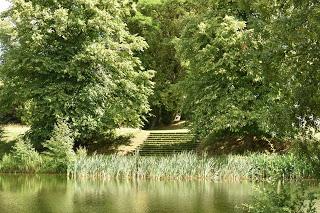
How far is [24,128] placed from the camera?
3809 cm

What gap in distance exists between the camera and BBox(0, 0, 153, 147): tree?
2770cm

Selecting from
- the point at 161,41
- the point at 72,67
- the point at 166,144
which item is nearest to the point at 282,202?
the point at 72,67

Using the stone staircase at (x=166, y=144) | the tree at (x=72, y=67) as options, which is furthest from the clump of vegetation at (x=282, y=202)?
the stone staircase at (x=166, y=144)

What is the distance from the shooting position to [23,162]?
961 inches

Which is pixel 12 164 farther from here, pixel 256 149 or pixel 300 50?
pixel 300 50

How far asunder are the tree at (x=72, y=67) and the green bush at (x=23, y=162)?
3.18m

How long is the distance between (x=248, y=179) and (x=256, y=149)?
7.08 m

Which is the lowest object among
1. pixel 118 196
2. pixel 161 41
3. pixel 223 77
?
pixel 118 196

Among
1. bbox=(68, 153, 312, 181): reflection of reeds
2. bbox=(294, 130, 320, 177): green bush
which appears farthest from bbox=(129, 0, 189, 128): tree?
bbox=(294, 130, 320, 177): green bush

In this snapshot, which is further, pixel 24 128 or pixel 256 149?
pixel 24 128

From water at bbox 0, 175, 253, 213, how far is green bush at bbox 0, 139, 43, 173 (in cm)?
226

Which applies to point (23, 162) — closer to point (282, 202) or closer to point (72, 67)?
point (72, 67)

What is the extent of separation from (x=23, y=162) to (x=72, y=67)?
245 inches

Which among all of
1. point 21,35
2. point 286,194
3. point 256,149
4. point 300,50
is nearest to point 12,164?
point 21,35
